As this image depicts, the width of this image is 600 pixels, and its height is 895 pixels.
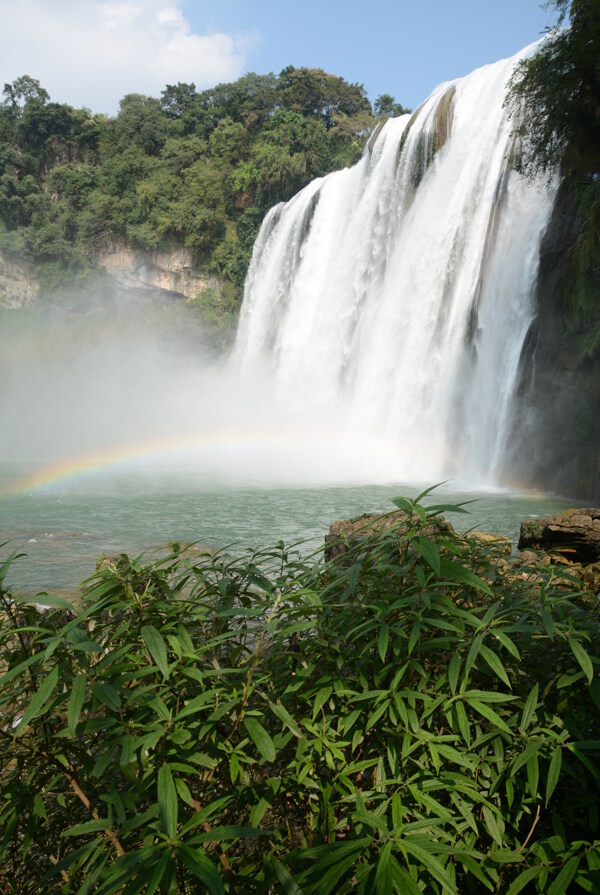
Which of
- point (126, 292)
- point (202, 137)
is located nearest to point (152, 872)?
point (126, 292)

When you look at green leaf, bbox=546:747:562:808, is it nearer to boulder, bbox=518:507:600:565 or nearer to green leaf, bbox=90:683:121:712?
green leaf, bbox=90:683:121:712

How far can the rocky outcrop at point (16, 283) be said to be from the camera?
121 ft

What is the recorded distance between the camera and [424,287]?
60.1 ft

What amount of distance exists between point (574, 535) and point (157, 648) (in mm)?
7017

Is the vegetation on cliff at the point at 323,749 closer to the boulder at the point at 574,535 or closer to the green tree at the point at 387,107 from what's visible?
the boulder at the point at 574,535

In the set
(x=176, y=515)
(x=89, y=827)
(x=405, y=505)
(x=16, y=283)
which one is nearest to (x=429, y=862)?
(x=89, y=827)

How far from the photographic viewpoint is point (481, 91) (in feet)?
58.9

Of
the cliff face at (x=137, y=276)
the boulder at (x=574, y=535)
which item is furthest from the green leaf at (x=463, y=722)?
the cliff face at (x=137, y=276)

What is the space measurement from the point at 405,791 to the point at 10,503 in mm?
13481

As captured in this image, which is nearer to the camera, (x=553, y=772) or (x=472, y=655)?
(x=553, y=772)

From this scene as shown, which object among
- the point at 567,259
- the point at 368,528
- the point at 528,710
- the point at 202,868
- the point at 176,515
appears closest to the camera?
the point at 202,868

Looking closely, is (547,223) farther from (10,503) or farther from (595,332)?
(10,503)

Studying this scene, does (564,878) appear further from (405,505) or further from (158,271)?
(158,271)

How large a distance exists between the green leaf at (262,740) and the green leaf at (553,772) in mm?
469
